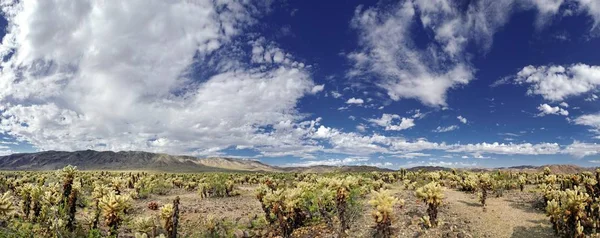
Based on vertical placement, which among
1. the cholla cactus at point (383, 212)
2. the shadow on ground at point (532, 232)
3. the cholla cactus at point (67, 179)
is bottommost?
the shadow on ground at point (532, 232)

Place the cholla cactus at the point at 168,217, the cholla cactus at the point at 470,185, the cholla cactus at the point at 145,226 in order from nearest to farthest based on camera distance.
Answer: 1. the cholla cactus at the point at 168,217
2. the cholla cactus at the point at 145,226
3. the cholla cactus at the point at 470,185

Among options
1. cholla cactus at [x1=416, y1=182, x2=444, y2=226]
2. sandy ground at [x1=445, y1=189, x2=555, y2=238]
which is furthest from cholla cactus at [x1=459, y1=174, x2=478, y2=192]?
cholla cactus at [x1=416, y1=182, x2=444, y2=226]

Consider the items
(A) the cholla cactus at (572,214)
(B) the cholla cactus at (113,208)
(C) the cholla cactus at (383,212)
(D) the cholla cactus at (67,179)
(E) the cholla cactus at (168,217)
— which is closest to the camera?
(C) the cholla cactus at (383,212)

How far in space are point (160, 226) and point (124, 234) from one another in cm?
188

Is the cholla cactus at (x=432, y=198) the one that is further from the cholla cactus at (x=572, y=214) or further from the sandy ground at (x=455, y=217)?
the cholla cactus at (x=572, y=214)

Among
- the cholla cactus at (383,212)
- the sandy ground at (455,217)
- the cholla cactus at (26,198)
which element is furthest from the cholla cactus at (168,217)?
the cholla cactus at (383,212)

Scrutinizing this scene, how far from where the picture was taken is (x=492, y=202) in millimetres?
24734

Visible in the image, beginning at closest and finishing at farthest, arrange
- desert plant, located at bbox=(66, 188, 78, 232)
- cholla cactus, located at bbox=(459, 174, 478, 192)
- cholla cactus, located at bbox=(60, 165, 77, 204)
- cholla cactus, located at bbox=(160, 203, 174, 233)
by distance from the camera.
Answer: desert plant, located at bbox=(66, 188, 78, 232) → cholla cactus, located at bbox=(60, 165, 77, 204) → cholla cactus, located at bbox=(160, 203, 174, 233) → cholla cactus, located at bbox=(459, 174, 478, 192)

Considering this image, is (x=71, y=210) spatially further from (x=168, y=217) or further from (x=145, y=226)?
(x=168, y=217)

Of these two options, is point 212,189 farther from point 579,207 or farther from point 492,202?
point 579,207

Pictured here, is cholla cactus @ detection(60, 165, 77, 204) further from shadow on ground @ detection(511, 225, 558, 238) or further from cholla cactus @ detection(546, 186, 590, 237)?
Result: cholla cactus @ detection(546, 186, 590, 237)

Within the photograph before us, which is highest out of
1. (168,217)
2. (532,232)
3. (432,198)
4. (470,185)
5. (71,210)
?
(470,185)

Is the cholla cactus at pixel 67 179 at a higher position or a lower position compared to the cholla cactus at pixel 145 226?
higher

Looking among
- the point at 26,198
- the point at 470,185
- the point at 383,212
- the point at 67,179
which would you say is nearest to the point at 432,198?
the point at 383,212
